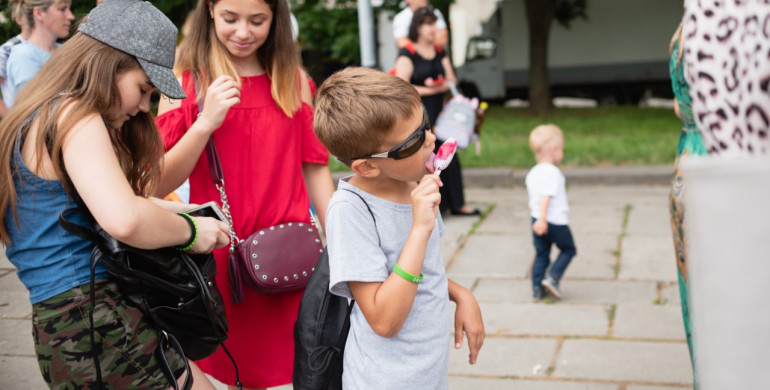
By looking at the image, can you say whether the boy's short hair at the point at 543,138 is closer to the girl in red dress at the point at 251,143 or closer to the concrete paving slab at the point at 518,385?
the concrete paving slab at the point at 518,385

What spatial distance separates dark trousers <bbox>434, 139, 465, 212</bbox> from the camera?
7574 millimetres

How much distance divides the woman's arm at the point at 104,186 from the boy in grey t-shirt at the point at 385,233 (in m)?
0.46

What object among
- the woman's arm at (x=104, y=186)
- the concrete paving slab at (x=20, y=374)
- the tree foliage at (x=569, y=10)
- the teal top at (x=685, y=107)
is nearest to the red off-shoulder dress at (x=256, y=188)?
the woman's arm at (x=104, y=186)

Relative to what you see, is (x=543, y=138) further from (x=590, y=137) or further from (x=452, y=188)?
(x=590, y=137)

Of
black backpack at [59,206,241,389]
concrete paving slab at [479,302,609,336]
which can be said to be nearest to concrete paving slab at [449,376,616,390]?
concrete paving slab at [479,302,609,336]

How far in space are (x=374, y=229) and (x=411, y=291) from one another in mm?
200

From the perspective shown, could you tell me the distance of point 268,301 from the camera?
2.92 metres

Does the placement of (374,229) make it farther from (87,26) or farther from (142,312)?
(87,26)

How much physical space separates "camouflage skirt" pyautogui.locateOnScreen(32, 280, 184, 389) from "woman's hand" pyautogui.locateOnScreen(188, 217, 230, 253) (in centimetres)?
24

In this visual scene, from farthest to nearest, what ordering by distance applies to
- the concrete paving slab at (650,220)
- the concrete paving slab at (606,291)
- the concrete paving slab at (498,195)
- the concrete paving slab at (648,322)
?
the concrete paving slab at (498,195), the concrete paving slab at (650,220), the concrete paving slab at (606,291), the concrete paving slab at (648,322)

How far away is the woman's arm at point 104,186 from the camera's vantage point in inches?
79.8

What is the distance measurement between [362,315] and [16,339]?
3.13 meters

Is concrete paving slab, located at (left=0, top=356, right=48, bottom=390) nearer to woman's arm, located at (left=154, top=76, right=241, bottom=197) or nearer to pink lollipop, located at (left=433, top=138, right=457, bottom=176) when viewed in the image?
woman's arm, located at (left=154, top=76, right=241, bottom=197)

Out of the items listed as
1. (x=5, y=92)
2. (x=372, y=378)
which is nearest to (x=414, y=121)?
(x=372, y=378)
